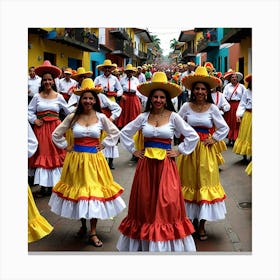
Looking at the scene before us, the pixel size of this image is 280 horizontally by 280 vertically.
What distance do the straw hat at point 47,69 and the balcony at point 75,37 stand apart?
2.24ft

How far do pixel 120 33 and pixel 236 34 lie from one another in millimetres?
1083

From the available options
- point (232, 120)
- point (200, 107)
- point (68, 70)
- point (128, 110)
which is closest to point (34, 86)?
point (68, 70)

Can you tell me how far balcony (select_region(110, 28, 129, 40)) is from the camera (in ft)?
15.2

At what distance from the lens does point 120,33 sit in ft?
15.8

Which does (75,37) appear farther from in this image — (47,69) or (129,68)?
(129,68)

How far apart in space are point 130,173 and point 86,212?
8.36 ft

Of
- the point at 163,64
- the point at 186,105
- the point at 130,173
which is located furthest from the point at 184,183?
the point at 130,173

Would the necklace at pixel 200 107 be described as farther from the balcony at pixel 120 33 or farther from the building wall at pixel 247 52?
the balcony at pixel 120 33

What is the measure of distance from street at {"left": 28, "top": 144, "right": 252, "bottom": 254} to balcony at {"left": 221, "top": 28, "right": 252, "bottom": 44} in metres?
1.30

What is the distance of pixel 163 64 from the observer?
5.47 meters

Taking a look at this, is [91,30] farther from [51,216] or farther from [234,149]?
[234,149]

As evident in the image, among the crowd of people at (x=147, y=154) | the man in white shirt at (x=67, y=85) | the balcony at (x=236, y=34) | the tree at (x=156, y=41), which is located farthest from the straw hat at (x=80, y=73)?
the balcony at (x=236, y=34)

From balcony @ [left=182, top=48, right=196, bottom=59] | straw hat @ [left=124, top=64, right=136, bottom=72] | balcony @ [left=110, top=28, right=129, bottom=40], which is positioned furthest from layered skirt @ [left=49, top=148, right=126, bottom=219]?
straw hat @ [left=124, top=64, right=136, bottom=72]

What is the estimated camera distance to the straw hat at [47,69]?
18.4 ft
